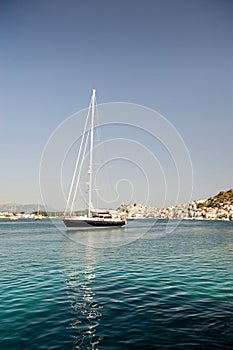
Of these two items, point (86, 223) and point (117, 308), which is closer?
point (117, 308)

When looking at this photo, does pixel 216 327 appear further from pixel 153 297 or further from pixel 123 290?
pixel 123 290

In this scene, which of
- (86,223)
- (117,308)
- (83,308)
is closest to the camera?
(117,308)

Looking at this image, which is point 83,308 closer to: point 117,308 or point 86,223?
point 117,308

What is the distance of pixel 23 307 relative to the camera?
39.2 feet

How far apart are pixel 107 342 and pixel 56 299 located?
5245 mm

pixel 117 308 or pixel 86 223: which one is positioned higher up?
pixel 86 223

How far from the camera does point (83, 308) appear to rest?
11.9 m

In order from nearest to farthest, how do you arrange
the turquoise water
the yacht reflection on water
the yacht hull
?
the turquoise water, the yacht reflection on water, the yacht hull

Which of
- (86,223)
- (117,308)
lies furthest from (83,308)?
(86,223)

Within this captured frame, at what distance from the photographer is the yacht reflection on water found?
8.70m

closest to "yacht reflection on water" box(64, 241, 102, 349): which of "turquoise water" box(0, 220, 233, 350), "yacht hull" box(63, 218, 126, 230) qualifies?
"turquoise water" box(0, 220, 233, 350)

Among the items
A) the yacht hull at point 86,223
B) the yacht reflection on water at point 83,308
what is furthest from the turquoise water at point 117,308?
the yacht hull at point 86,223

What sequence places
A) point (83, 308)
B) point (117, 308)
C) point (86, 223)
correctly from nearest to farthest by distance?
point (117, 308), point (83, 308), point (86, 223)

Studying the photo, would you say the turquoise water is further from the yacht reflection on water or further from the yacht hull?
the yacht hull
